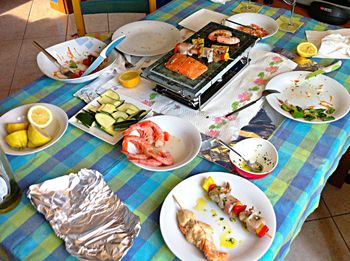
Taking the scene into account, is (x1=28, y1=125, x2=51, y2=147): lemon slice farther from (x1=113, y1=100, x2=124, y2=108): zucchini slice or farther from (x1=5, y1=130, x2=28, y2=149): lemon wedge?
(x1=113, y1=100, x2=124, y2=108): zucchini slice

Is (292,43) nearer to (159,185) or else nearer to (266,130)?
(266,130)

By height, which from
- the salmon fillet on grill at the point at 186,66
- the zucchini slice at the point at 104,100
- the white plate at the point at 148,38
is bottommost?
the zucchini slice at the point at 104,100

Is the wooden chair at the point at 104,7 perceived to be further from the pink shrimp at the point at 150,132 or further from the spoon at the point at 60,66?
the pink shrimp at the point at 150,132

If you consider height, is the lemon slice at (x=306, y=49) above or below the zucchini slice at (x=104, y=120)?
above

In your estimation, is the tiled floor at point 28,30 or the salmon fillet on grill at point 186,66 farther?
the tiled floor at point 28,30

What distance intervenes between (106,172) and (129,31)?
0.73m

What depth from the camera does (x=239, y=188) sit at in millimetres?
884

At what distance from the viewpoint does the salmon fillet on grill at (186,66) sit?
109 cm

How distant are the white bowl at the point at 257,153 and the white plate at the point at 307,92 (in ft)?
0.50

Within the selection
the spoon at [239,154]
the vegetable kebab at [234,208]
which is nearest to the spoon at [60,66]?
the spoon at [239,154]

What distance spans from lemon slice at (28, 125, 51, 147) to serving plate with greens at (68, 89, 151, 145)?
0.32 ft

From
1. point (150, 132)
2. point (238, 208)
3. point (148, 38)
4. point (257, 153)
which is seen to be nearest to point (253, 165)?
point (257, 153)

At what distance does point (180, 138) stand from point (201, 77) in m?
0.20

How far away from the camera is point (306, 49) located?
1.31 metres
